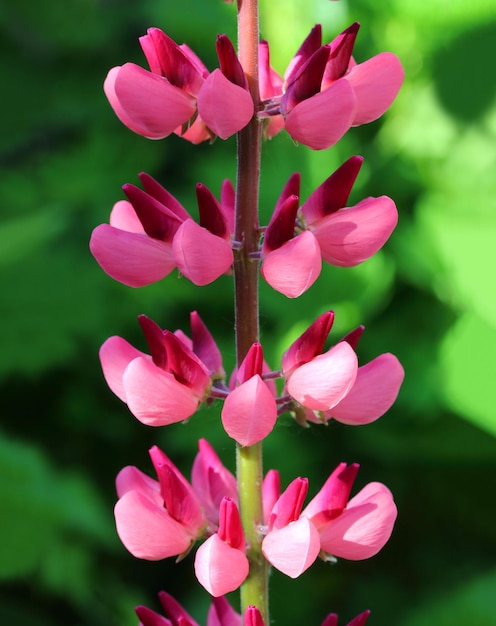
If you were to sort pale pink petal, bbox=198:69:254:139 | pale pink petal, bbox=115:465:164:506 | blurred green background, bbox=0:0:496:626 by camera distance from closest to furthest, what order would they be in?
pale pink petal, bbox=198:69:254:139, pale pink petal, bbox=115:465:164:506, blurred green background, bbox=0:0:496:626

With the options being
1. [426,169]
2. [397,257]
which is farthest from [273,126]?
[426,169]

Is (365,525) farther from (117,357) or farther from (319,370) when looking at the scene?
(117,357)

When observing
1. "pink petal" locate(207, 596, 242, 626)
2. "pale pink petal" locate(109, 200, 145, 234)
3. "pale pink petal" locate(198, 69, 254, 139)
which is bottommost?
"pink petal" locate(207, 596, 242, 626)

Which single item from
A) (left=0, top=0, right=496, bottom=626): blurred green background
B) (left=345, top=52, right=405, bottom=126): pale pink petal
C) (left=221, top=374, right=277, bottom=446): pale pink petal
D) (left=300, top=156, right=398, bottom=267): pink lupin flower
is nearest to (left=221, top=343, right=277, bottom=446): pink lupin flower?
(left=221, top=374, right=277, bottom=446): pale pink petal

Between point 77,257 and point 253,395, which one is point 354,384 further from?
point 77,257

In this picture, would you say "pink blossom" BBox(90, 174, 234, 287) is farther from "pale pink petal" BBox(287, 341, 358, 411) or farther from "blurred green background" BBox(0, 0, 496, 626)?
"blurred green background" BBox(0, 0, 496, 626)

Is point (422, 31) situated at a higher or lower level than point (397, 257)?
higher

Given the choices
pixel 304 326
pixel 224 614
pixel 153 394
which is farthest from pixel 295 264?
pixel 304 326

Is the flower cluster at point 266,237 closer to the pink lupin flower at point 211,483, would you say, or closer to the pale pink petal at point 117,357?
the pale pink petal at point 117,357
